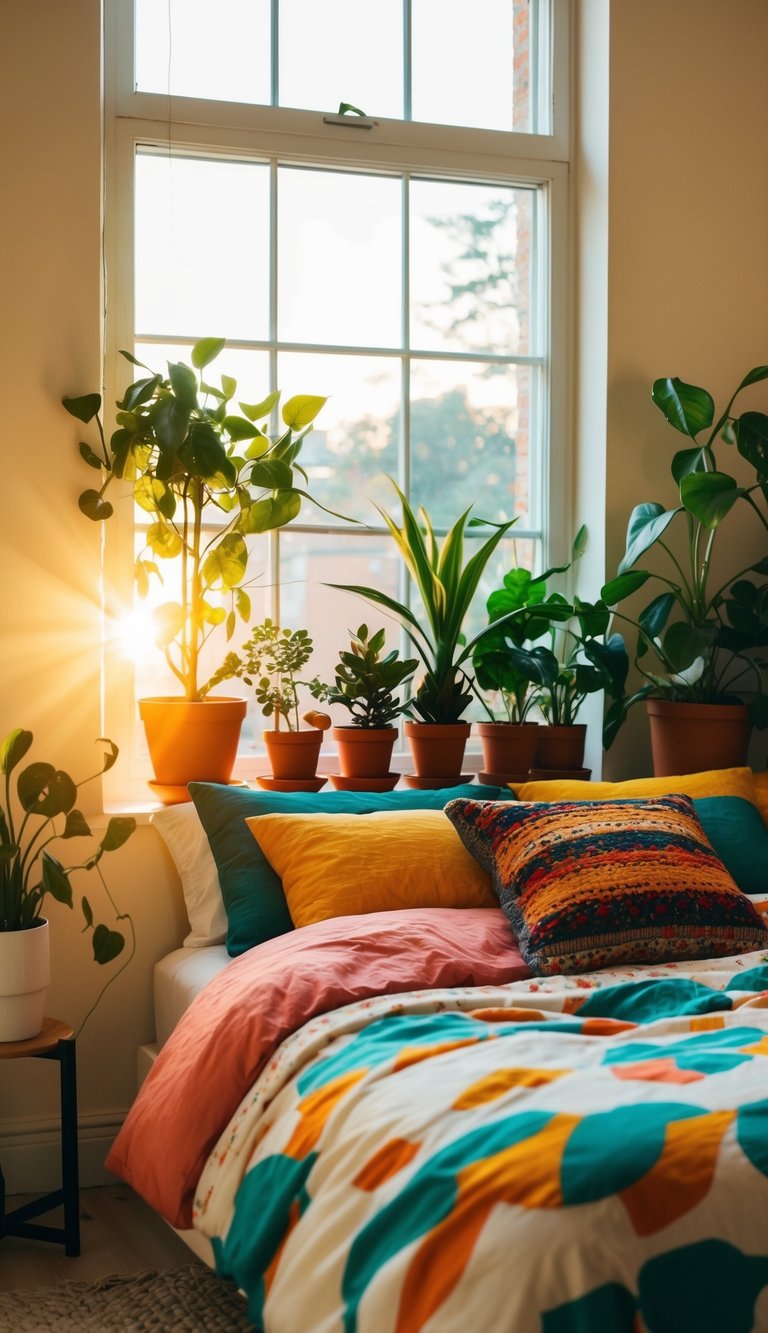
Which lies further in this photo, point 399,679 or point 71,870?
point 399,679

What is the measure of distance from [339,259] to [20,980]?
2.13 metres

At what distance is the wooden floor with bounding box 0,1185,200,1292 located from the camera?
8.09ft

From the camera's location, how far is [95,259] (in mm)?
3020

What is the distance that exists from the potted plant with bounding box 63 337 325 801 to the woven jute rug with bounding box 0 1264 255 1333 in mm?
1083

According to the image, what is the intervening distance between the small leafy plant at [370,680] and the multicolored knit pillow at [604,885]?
693 millimetres

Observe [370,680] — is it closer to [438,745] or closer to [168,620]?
[438,745]

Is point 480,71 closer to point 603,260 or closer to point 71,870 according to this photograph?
point 603,260

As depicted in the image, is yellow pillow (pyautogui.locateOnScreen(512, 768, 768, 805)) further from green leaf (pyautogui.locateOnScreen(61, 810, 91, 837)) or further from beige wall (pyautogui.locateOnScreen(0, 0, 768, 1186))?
green leaf (pyautogui.locateOnScreen(61, 810, 91, 837))

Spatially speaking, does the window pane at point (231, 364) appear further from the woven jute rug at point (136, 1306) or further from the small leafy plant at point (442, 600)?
the woven jute rug at point (136, 1306)

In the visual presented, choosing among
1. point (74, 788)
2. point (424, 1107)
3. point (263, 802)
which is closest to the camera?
point (424, 1107)

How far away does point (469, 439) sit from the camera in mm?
3684

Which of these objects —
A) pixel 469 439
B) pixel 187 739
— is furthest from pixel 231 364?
pixel 187 739

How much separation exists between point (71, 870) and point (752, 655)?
6.80 feet

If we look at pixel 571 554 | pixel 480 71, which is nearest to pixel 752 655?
pixel 571 554
